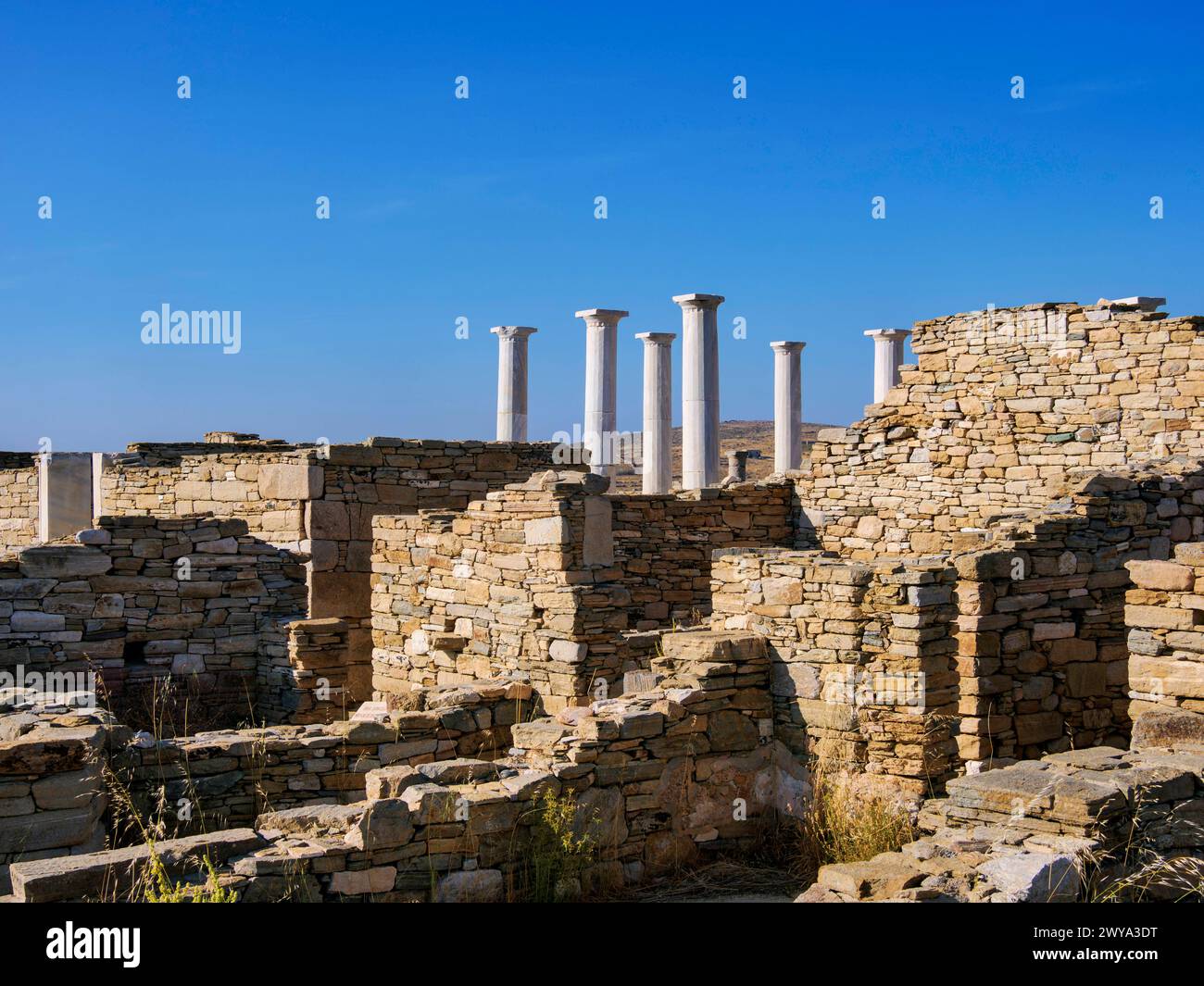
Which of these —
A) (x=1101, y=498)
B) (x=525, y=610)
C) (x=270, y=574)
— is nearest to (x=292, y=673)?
(x=270, y=574)

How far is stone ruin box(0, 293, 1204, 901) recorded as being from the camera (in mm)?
7027

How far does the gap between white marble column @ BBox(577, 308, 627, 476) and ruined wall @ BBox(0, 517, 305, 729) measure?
37.6 feet

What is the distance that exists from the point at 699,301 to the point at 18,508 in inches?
488

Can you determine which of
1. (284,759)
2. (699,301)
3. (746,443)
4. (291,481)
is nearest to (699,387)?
(699,301)

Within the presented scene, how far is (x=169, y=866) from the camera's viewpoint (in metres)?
6.41

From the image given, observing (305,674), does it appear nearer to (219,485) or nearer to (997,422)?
(219,485)

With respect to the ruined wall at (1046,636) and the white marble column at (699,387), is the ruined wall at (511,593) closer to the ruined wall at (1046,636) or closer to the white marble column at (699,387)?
the ruined wall at (1046,636)

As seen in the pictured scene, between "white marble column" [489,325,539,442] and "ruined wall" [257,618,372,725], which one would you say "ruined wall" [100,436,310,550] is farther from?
"white marble column" [489,325,539,442]

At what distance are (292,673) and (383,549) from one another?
1.89 m

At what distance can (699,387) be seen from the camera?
23.8m

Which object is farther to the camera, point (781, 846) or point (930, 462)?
point (930, 462)

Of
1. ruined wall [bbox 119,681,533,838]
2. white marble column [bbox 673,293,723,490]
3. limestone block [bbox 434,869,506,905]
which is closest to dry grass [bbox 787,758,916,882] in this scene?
limestone block [bbox 434,869,506,905]

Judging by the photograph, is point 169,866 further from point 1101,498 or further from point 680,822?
point 1101,498

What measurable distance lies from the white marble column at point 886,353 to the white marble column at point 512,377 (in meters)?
7.51
